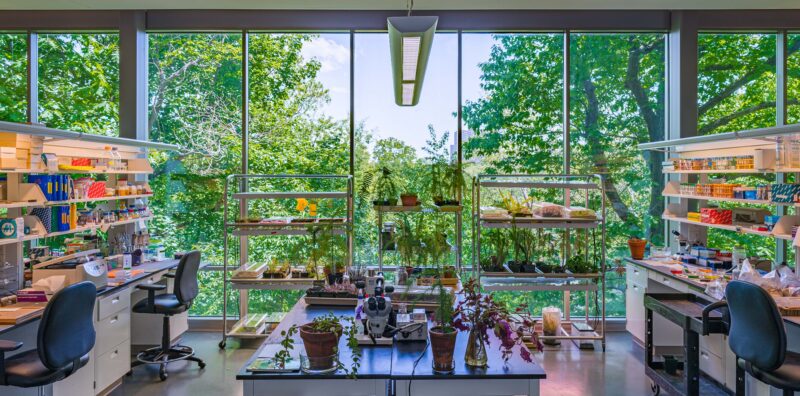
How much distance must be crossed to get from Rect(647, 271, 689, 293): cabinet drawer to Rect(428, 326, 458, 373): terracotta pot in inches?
111

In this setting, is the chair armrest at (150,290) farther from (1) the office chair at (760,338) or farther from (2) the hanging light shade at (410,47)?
(1) the office chair at (760,338)

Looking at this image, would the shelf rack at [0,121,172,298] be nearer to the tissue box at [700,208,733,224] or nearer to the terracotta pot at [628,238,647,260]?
the terracotta pot at [628,238,647,260]

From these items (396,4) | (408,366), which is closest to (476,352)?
(408,366)

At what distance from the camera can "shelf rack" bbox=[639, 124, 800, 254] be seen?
3.87 m

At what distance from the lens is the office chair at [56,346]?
2846 mm

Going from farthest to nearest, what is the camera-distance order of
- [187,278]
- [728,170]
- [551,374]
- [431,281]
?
[728,170] → [187,278] → [551,374] → [431,281]

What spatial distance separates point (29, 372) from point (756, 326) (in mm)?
4102

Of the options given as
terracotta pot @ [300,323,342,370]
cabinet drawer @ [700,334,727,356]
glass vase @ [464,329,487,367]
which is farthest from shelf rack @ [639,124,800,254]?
terracotta pot @ [300,323,342,370]

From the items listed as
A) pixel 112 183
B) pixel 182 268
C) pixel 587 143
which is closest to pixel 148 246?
pixel 112 183

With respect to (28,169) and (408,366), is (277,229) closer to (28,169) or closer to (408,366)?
(28,169)

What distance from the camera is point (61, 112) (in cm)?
561

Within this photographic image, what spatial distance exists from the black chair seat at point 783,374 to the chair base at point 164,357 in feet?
13.7

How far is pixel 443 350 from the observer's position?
2.34 metres

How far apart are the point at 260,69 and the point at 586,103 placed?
12.2ft
